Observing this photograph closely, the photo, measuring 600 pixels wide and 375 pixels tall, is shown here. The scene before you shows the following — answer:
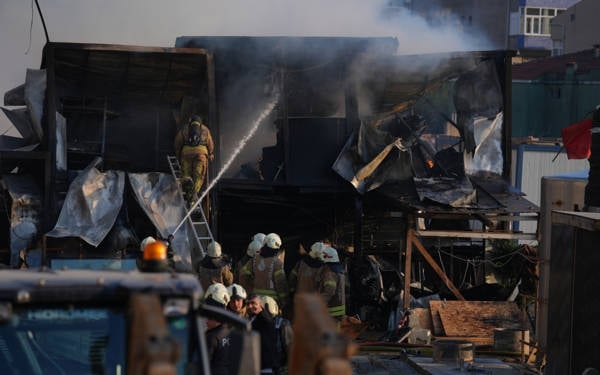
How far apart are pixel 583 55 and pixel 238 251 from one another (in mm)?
26164

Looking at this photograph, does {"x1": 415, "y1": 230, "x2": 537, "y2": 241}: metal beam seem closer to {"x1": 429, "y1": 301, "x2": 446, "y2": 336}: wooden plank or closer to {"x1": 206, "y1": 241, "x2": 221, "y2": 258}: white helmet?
{"x1": 429, "y1": 301, "x2": 446, "y2": 336}: wooden plank

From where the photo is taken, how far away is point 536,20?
5859 centimetres

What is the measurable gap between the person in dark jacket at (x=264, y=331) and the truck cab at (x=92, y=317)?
4426mm

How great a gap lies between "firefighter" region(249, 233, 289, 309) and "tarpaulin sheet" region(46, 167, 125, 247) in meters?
3.53

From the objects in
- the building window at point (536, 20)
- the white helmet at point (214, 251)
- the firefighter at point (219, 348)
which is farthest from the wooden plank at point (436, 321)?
the building window at point (536, 20)

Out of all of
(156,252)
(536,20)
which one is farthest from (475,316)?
(536,20)

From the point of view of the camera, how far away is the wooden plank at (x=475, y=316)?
1711 centimetres

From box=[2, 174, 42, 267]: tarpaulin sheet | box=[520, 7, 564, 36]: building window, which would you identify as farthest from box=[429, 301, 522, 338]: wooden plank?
box=[520, 7, 564, 36]: building window

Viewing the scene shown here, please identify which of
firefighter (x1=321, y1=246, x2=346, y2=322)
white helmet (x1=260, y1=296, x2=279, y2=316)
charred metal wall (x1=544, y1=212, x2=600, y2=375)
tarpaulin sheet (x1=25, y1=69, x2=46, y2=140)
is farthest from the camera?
tarpaulin sheet (x1=25, y1=69, x2=46, y2=140)

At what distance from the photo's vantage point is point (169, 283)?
4.67m

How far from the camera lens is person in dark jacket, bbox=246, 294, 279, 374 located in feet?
31.0

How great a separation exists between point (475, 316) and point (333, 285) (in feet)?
12.6

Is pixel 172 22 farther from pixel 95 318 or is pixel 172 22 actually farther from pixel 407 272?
pixel 95 318

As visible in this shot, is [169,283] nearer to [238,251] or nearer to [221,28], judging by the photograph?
[238,251]
